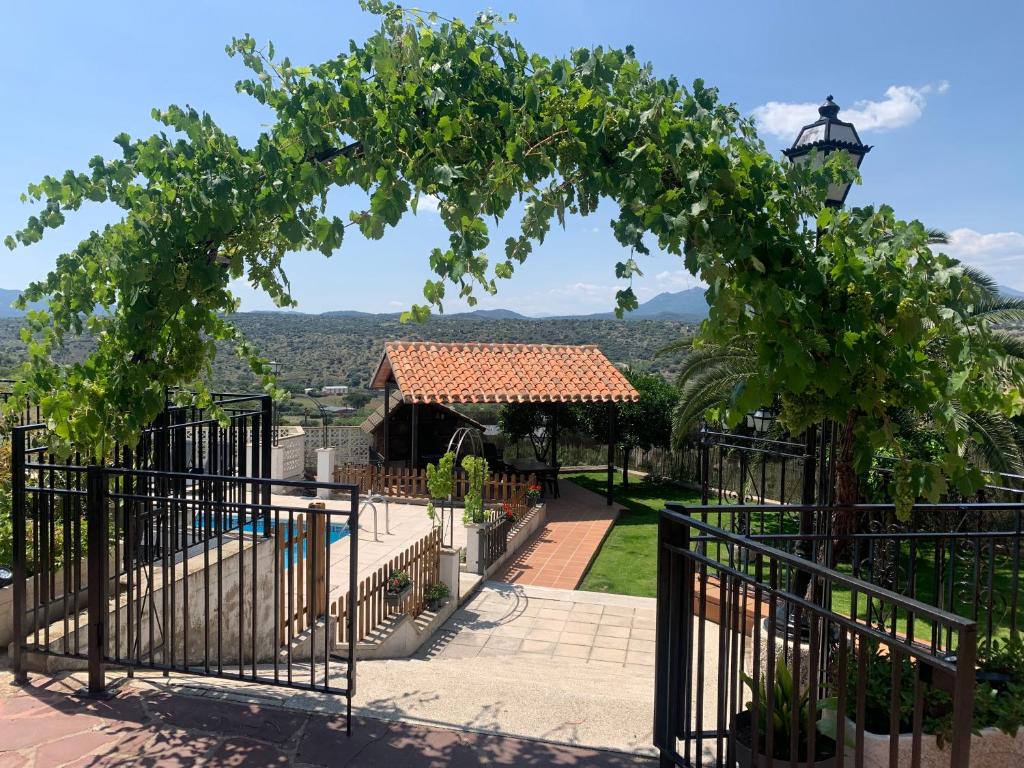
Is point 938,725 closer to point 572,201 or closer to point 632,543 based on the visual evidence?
point 572,201

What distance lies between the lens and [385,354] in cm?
1684

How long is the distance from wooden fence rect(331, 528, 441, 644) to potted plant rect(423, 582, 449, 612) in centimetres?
7

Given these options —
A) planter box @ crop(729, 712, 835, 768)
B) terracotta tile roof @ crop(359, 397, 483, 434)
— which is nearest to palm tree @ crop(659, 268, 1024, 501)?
planter box @ crop(729, 712, 835, 768)

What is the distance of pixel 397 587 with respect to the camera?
768 centimetres

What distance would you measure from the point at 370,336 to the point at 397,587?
34727 mm

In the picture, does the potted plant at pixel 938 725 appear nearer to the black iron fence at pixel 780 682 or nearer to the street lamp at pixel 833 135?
the black iron fence at pixel 780 682

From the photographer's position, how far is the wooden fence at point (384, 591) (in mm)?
7039

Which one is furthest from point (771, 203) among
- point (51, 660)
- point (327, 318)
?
point (327, 318)

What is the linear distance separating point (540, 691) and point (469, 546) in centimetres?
573

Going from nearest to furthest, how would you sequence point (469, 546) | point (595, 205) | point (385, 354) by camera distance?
point (595, 205) < point (469, 546) < point (385, 354)

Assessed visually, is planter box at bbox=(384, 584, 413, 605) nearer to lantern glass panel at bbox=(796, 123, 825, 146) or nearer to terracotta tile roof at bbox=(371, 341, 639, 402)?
lantern glass panel at bbox=(796, 123, 825, 146)

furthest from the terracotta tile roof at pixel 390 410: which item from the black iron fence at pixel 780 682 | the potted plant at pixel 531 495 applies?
the black iron fence at pixel 780 682

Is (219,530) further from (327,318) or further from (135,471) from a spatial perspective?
(327,318)

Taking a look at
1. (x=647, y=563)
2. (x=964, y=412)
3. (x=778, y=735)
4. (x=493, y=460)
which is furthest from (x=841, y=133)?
(x=493, y=460)
